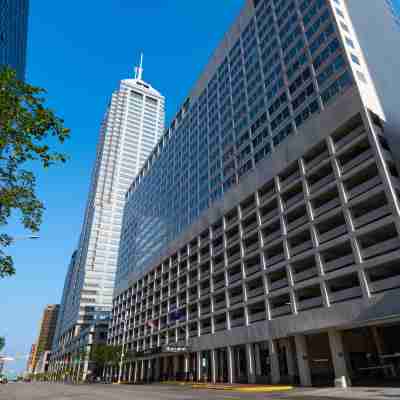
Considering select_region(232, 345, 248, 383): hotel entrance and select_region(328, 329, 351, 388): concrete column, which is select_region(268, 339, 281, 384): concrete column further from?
select_region(328, 329, 351, 388): concrete column

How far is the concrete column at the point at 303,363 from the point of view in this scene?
3634cm

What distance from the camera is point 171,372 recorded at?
72938 millimetres

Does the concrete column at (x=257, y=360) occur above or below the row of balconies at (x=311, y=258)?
below

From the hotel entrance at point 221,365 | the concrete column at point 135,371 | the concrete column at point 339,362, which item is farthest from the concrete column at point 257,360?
the concrete column at point 135,371

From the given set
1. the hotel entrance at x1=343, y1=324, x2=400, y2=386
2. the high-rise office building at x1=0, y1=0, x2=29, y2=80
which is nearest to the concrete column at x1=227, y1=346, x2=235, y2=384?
the hotel entrance at x1=343, y1=324, x2=400, y2=386

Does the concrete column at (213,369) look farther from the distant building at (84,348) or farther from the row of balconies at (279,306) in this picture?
the distant building at (84,348)

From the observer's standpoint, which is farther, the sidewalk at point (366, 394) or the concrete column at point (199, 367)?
the concrete column at point (199, 367)

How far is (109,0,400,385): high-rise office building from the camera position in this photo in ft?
115

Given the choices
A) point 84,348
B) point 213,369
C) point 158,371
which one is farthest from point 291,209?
point 84,348

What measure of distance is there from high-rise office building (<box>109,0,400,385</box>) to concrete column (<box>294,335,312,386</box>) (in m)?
0.15

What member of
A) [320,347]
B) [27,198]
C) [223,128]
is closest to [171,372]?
[320,347]

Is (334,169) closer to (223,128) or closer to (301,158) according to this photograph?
(301,158)

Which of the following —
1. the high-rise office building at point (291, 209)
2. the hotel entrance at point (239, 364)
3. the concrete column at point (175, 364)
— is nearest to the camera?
the high-rise office building at point (291, 209)

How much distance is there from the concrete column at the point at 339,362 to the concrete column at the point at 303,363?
4.13m
